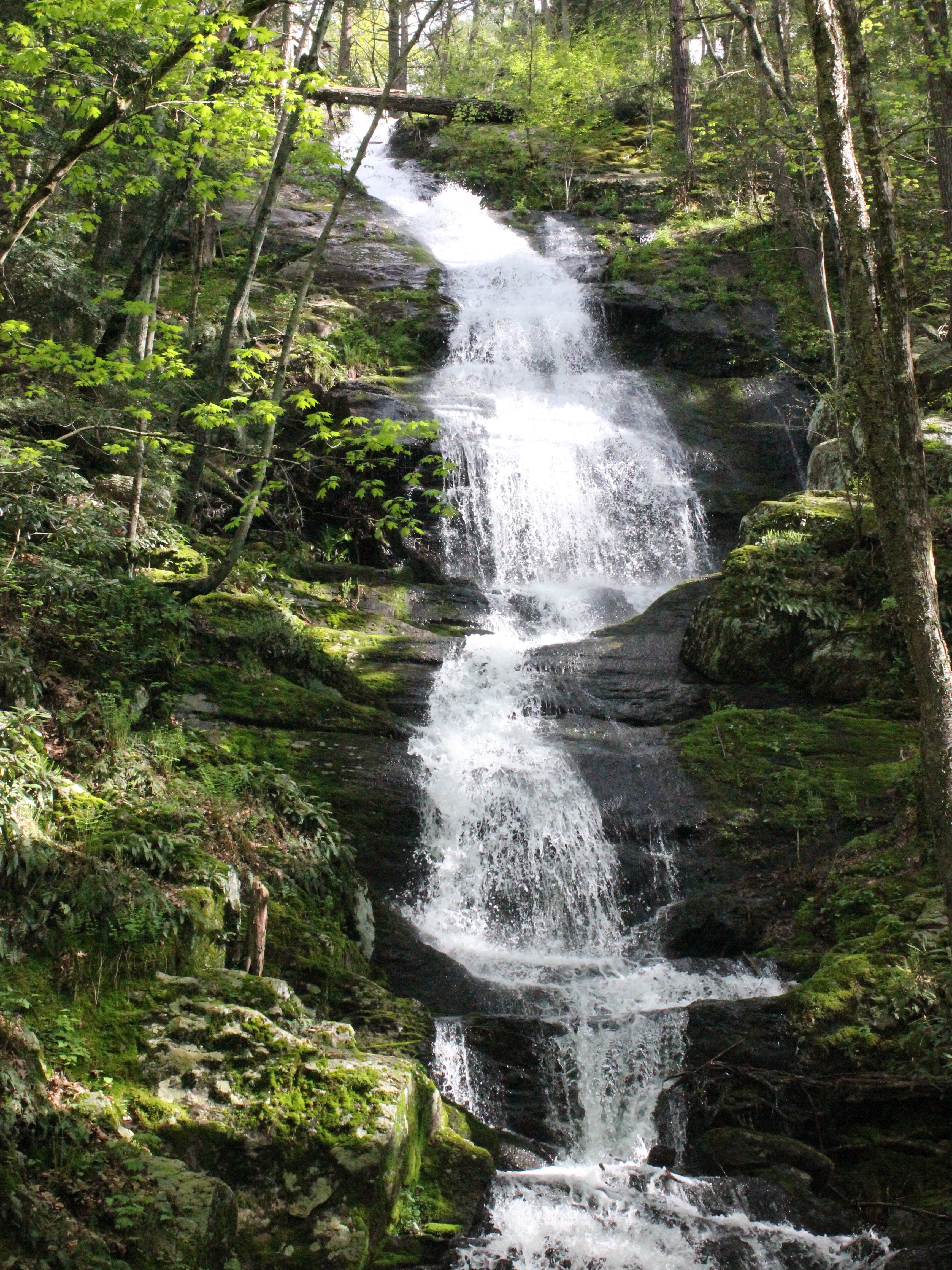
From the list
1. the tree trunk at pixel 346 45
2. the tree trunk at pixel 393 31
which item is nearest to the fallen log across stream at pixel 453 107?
the tree trunk at pixel 393 31

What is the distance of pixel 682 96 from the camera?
84.6ft

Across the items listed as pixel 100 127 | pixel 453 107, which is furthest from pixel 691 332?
pixel 100 127

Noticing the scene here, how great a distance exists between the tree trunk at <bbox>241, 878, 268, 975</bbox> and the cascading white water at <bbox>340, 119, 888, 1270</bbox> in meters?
1.45

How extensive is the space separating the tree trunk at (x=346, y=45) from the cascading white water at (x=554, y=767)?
985cm

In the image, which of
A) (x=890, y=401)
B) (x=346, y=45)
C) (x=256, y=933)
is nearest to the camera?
(x=890, y=401)

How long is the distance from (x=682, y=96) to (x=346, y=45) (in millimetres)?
13901

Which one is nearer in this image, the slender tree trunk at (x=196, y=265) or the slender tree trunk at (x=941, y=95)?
the slender tree trunk at (x=941, y=95)

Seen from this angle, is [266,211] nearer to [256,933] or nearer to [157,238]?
[157,238]

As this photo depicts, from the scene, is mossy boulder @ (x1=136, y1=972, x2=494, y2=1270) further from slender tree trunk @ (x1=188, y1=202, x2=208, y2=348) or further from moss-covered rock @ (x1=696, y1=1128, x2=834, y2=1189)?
slender tree trunk @ (x1=188, y1=202, x2=208, y2=348)

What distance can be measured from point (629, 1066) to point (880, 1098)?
5.33 ft

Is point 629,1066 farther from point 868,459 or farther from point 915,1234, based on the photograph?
point 868,459

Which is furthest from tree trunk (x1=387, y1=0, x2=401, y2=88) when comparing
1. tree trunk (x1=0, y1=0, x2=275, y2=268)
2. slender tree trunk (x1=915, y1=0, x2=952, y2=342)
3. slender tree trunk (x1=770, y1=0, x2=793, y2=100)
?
tree trunk (x1=0, y1=0, x2=275, y2=268)

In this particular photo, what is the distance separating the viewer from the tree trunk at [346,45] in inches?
1182

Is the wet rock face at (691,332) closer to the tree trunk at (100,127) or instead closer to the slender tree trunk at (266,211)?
the slender tree trunk at (266,211)
